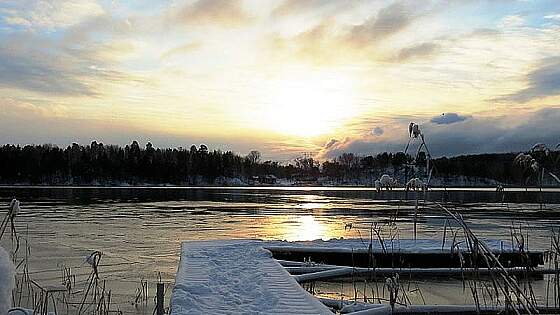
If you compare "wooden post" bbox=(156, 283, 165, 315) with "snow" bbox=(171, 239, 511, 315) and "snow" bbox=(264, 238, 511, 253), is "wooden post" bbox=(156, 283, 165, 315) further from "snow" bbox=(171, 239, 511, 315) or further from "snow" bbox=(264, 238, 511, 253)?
"snow" bbox=(264, 238, 511, 253)

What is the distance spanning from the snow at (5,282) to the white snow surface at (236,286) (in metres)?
5.06

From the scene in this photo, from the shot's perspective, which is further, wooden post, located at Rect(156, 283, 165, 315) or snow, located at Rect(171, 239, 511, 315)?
snow, located at Rect(171, 239, 511, 315)

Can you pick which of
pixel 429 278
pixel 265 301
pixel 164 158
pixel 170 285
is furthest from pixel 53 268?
pixel 164 158

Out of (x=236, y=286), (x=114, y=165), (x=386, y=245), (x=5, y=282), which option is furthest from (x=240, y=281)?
(x=114, y=165)

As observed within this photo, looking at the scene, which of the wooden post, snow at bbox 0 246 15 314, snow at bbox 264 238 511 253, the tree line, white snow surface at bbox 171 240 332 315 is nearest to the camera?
snow at bbox 0 246 15 314

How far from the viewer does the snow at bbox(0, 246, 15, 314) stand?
1.87m

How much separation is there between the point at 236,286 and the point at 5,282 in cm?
675

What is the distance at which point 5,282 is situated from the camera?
189 cm

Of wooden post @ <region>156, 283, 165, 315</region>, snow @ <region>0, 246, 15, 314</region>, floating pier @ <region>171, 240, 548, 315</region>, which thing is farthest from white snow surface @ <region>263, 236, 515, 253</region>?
snow @ <region>0, 246, 15, 314</region>

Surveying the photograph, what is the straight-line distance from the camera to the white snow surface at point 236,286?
23.1 ft

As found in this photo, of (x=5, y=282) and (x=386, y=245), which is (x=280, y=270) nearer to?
(x=386, y=245)

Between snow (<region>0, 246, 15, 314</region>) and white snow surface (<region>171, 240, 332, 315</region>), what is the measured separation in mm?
5058

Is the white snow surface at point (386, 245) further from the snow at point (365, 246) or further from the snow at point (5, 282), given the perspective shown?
the snow at point (5, 282)


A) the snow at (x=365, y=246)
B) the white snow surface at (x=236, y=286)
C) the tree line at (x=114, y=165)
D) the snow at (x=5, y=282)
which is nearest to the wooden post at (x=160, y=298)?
the white snow surface at (x=236, y=286)
